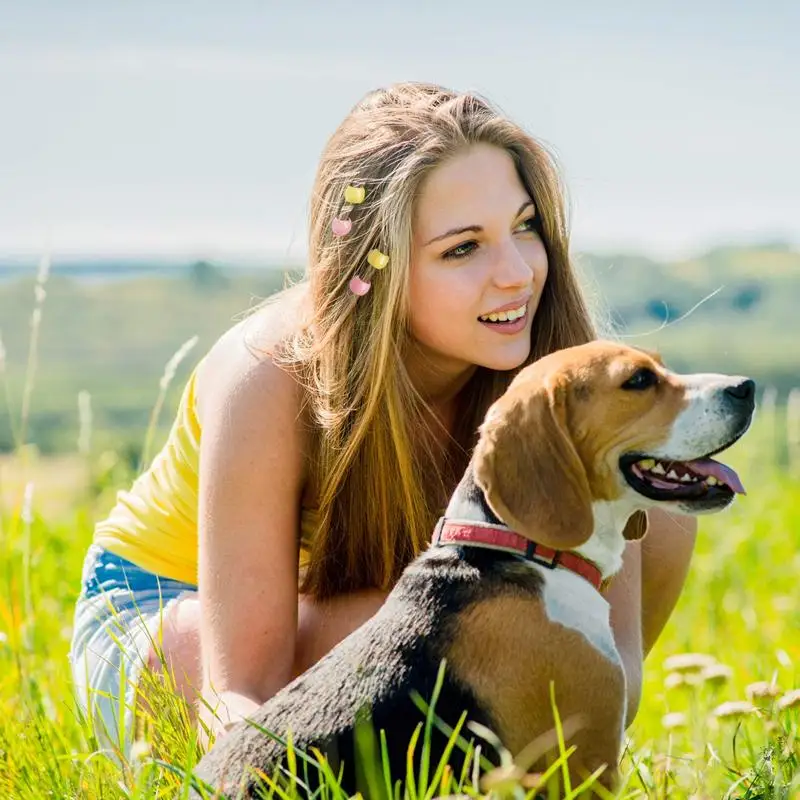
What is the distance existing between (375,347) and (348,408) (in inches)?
8.4

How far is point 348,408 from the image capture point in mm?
3871

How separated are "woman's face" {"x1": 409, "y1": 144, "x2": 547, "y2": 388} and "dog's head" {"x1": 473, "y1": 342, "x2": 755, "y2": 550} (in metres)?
0.50

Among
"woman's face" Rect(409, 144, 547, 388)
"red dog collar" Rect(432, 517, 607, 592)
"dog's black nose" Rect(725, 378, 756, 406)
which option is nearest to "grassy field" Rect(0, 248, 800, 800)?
"red dog collar" Rect(432, 517, 607, 592)

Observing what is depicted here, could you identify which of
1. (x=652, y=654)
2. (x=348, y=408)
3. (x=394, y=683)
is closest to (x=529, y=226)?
(x=348, y=408)

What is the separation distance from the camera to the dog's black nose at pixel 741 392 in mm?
3355

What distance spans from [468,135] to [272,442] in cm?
122

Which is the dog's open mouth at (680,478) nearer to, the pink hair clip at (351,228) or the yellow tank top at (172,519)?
the pink hair clip at (351,228)

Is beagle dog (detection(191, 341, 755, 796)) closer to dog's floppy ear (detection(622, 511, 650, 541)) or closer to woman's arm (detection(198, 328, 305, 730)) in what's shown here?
dog's floppy ear (detection(622, 511, 650, 541))

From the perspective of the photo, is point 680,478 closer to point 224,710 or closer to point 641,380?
point 641,380

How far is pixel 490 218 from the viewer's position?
3.91 meters

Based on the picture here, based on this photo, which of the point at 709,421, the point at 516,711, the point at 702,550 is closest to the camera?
the point at 516,711

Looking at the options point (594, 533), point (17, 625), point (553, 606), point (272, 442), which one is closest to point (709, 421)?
point (594, 533)

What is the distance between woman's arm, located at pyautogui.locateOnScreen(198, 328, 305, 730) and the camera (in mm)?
3713

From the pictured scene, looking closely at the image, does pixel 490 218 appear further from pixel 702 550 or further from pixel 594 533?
pixel 702 550
